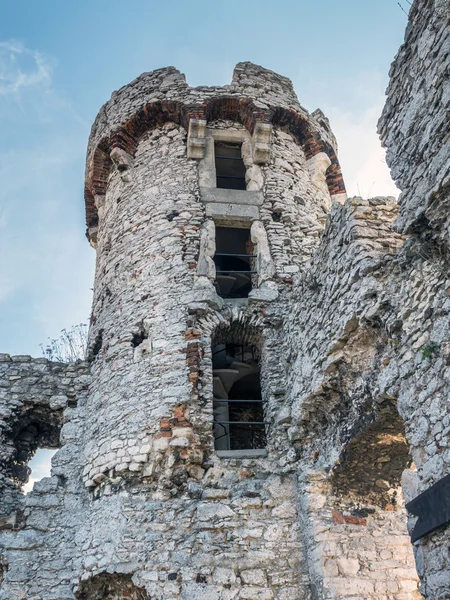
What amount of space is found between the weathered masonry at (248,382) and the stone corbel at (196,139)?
1.4 inches

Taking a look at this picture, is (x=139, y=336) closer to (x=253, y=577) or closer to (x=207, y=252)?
(x=207, y=252)

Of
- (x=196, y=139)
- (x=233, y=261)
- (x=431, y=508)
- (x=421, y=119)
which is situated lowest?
(x=431, y=508)

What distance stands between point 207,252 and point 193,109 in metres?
2.75

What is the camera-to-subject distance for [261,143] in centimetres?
845

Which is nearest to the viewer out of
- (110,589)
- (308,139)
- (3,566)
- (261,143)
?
(110,589)

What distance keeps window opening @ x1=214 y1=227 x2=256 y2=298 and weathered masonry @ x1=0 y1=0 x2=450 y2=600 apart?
0.18 feet

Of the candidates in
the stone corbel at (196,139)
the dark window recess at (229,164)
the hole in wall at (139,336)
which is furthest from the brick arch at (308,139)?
the hole in wall at (139,336)

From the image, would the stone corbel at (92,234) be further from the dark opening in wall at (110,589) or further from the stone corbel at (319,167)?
the dark opening in wall at (110,589)

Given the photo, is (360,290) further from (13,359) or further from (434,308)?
(13,359)

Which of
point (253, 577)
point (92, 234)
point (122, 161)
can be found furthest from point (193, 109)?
point (253, 577)

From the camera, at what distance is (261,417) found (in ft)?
24.4

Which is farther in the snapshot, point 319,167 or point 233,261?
point 233,261

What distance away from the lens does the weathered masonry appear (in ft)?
12.6

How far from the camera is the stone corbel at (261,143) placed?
331 inches
